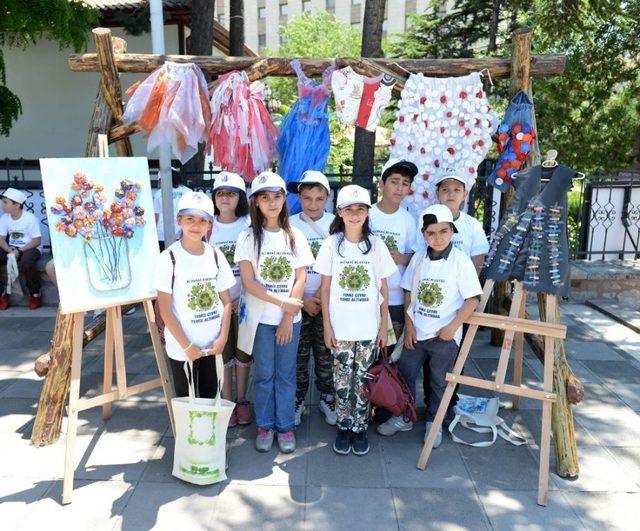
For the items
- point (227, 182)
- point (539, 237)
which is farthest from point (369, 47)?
point (539, 237)

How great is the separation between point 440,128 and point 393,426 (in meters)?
2.06

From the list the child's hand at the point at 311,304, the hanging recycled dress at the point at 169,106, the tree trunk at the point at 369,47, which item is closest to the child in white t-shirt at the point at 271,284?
the child's hand at the point at 311,304

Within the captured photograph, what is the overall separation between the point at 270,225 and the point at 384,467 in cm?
150

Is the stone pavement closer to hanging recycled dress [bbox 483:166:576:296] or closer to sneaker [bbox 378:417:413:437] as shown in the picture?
sneaker [bbox 378:417:413:437]

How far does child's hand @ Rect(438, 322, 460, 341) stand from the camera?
2.93 meters

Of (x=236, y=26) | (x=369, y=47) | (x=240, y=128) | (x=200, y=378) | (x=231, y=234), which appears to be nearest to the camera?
(x=200, y=378)

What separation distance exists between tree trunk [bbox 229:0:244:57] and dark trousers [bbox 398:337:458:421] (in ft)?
24.0

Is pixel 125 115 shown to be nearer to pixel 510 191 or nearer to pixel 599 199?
pixel 510 191

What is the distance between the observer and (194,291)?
275 cm

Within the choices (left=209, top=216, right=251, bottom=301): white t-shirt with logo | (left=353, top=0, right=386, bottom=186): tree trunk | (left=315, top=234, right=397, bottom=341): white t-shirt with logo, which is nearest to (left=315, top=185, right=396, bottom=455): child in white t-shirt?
(left=315, top=234, right=397, bottom=341): white t-shirt with logo

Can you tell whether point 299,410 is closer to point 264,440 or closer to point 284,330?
point 264,440

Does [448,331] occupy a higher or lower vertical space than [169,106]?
lower

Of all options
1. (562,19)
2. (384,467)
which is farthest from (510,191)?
(562,19)

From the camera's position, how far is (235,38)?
347 inches
